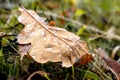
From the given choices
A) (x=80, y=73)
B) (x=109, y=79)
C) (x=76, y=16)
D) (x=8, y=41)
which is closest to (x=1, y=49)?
(x=8, y=41)

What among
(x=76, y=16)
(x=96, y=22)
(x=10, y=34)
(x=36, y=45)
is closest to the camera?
(x=36, y=45)

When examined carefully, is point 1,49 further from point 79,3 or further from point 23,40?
point 79,3

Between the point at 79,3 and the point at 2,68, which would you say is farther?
the point at 79,3

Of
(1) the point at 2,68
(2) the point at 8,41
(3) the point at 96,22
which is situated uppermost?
(2) the point at 8,41

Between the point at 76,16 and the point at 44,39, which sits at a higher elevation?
the point at 44,39

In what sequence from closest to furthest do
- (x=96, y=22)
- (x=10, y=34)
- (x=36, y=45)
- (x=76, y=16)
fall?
1. (x=36, y=45)
2. (x=10, y=34)
3. (x=76, y=16)
4. (x=96, y=22)

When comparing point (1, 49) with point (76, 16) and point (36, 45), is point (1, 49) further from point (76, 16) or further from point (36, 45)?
point (76, 16)
